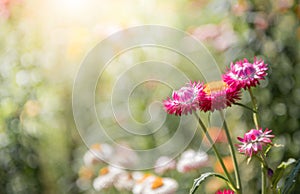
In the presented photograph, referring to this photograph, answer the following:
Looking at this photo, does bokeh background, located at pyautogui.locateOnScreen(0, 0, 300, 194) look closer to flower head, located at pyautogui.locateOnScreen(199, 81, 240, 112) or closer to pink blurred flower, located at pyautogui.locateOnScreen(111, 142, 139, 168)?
pink blurred flower, located at pyautogui.locateOnScreen(111, 142, 139, 168)

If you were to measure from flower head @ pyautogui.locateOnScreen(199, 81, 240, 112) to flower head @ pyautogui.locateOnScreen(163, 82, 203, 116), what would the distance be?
0.01 meters

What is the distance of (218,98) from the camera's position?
1.27m

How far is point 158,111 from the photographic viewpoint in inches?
104

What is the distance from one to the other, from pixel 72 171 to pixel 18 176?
0.24 meters

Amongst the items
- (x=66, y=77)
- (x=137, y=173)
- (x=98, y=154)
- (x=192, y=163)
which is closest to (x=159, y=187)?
(x=192, y=163)

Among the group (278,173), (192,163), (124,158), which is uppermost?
(124,158)

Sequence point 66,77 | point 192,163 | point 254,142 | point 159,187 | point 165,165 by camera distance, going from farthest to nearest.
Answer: point 66,77 < point 165,165 < point 192,163 < point 159,187 < point 254,142

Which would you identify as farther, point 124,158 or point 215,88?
point 124,158

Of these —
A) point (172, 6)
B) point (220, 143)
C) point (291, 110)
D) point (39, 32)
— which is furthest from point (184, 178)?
point (172, 6)

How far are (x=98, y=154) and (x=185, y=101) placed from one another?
1.04m

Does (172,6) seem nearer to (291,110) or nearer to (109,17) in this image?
(109,17)

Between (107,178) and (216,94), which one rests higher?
(107,178)

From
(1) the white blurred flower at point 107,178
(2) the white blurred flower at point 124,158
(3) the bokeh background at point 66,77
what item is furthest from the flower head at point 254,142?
(3) the bokeh background at point 66,77

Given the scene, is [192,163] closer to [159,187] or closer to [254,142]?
[159,187]
